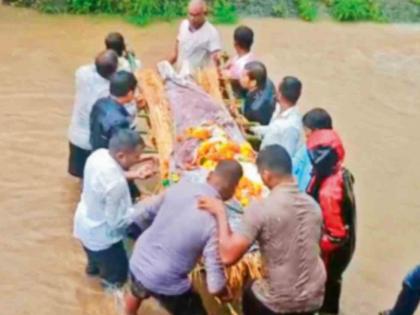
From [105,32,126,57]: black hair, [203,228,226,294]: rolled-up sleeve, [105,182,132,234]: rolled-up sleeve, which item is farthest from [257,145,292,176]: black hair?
[105,32,126,57]: black hair

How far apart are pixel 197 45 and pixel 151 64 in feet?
8.86

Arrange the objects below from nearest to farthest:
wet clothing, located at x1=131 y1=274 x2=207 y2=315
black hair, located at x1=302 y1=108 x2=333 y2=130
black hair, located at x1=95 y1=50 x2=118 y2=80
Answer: wet clothing, located at x1=131 y1=274 x2=207 y2=315 → black hair, located at x1=302 y1=108 x2=333 y2=130 → black hair, located at x1=95 y1=50 x2=118 y2=80

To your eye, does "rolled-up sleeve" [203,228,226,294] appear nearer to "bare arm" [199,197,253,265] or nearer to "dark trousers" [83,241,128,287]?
"bare arm" [199,197,253,265]

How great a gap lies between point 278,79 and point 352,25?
8.38ft

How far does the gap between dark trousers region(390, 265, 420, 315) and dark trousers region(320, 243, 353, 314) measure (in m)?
0.47

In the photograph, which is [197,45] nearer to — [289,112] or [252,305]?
[289,112]

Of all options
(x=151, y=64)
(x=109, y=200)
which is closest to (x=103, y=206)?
(x=109, y=200)

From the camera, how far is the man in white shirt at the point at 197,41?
1016 centimetres

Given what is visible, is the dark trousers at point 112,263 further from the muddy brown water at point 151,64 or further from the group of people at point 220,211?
the muddy brown water at point 151,64

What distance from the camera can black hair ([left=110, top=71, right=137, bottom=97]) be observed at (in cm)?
822

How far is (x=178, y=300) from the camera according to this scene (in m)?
6.84

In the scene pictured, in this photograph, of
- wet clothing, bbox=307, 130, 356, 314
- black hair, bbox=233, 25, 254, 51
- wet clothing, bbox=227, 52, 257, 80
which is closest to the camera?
wet clothing, bbox=307, 130, 356, 314

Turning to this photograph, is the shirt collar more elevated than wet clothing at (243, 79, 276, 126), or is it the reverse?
the shirt collar

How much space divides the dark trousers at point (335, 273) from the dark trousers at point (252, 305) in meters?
0.78
